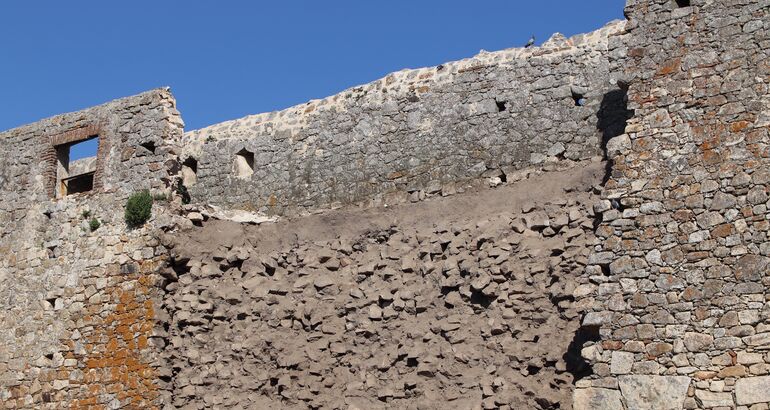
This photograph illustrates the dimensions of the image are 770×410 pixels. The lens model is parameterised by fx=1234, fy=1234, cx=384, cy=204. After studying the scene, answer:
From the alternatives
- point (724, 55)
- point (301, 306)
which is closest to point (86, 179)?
point (301, 306)

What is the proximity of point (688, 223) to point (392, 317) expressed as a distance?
396 cm

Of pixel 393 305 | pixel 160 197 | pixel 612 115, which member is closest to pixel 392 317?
pixel 393 305

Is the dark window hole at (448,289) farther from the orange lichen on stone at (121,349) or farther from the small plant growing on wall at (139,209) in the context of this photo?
the small plant growing on wall at (139,209)

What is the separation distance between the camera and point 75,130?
1819cm

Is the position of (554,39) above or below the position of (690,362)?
above

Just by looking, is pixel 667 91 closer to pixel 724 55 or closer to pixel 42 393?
pixel 724 55

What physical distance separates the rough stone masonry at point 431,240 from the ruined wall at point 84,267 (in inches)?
1.4

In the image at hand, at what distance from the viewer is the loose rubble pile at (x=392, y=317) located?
13.3 meters

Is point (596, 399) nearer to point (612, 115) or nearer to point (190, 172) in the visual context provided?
point (612, 115)

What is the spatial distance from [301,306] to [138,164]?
11.9 feet

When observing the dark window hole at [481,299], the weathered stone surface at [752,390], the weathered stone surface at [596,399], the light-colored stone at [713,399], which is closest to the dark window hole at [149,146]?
the dark window hole at [481,299]

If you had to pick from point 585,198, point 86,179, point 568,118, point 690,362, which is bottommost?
point 690,362

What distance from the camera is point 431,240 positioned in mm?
15195

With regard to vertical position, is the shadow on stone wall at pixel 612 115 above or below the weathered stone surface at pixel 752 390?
above
